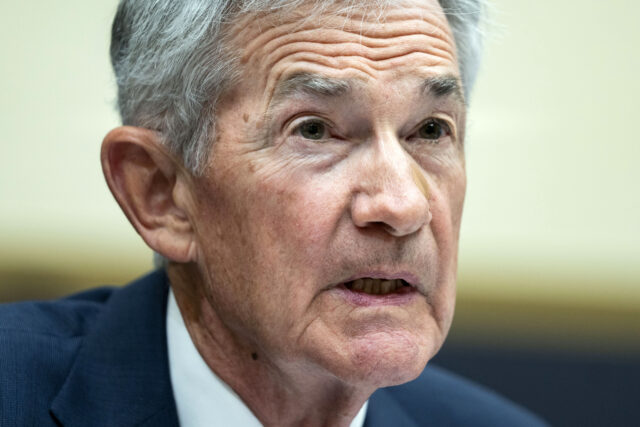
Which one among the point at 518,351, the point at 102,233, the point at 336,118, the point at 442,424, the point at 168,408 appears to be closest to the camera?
the point at 336,118

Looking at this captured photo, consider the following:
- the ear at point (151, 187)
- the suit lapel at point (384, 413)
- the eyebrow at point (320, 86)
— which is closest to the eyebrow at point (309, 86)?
the eyebrow at point (320, 86)

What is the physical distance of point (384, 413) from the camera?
2.40 meters

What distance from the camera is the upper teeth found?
1.88 metres

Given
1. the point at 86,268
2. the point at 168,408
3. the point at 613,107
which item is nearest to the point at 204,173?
the point at 168,408

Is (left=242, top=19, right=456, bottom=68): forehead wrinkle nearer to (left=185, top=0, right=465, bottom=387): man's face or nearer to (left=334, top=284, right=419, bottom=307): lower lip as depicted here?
(left=185, top=0, right=465, bottom=387): man's face

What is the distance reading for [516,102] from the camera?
4148 mm

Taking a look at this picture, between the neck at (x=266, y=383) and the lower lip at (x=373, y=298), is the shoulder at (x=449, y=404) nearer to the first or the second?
the neck at (x=266, y=383)

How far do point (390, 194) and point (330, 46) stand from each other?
370mm

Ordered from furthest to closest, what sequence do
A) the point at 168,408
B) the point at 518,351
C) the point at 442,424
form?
the point at 518,351, the point at 442,424, the point at 168,408

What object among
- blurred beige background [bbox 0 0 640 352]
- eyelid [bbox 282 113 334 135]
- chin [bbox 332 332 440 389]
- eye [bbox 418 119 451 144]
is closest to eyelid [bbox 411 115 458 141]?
eye [bbox 418 119 451 144]

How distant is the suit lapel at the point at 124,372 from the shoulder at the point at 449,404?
709 millimetres

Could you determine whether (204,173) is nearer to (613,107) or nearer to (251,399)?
(251,399)

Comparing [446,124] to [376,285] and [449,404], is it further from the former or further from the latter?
[449,404]

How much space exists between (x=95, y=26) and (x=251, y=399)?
2.57 meters
